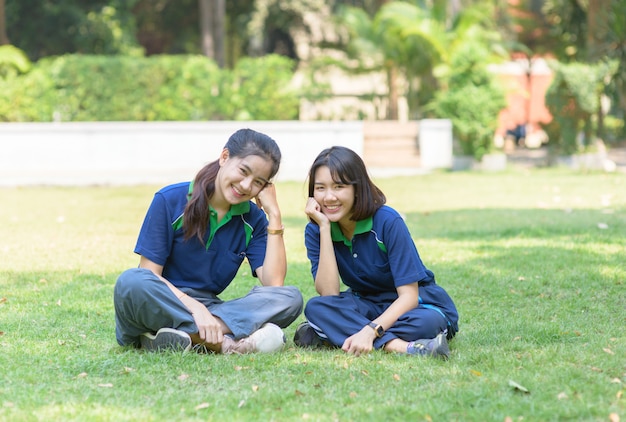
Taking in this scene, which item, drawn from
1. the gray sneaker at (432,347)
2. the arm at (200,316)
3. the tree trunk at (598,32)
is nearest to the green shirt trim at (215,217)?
the arm at (200,316)

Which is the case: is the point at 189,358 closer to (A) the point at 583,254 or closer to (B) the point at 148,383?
(B) the point at 148,383

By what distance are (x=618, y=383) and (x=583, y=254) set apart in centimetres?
360

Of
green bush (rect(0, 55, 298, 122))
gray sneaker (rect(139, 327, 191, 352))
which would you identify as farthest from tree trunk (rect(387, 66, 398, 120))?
gray sneaker (rect(139, 327, 191, 352))

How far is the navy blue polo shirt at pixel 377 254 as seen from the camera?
14.1 feet

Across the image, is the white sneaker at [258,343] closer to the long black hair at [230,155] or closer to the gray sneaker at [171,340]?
the gray sneaker at [171,340]

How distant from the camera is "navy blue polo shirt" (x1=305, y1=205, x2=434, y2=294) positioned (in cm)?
430

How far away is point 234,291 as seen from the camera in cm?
612

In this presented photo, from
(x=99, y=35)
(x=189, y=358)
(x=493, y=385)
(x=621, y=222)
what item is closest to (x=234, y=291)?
(x=189, y=358)

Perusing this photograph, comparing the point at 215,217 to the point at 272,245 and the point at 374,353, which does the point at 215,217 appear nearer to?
the point at 272,245

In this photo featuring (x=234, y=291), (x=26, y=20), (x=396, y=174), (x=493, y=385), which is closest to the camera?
(x=493, y=385)

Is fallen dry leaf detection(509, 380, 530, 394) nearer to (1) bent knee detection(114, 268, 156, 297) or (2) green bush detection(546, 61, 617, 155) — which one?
(1) bent knee detection(114, 268, 156, 297)

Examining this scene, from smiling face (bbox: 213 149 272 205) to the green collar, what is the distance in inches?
16.2

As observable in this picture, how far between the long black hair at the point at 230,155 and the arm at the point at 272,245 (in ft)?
0.45

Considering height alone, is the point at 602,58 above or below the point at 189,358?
above
